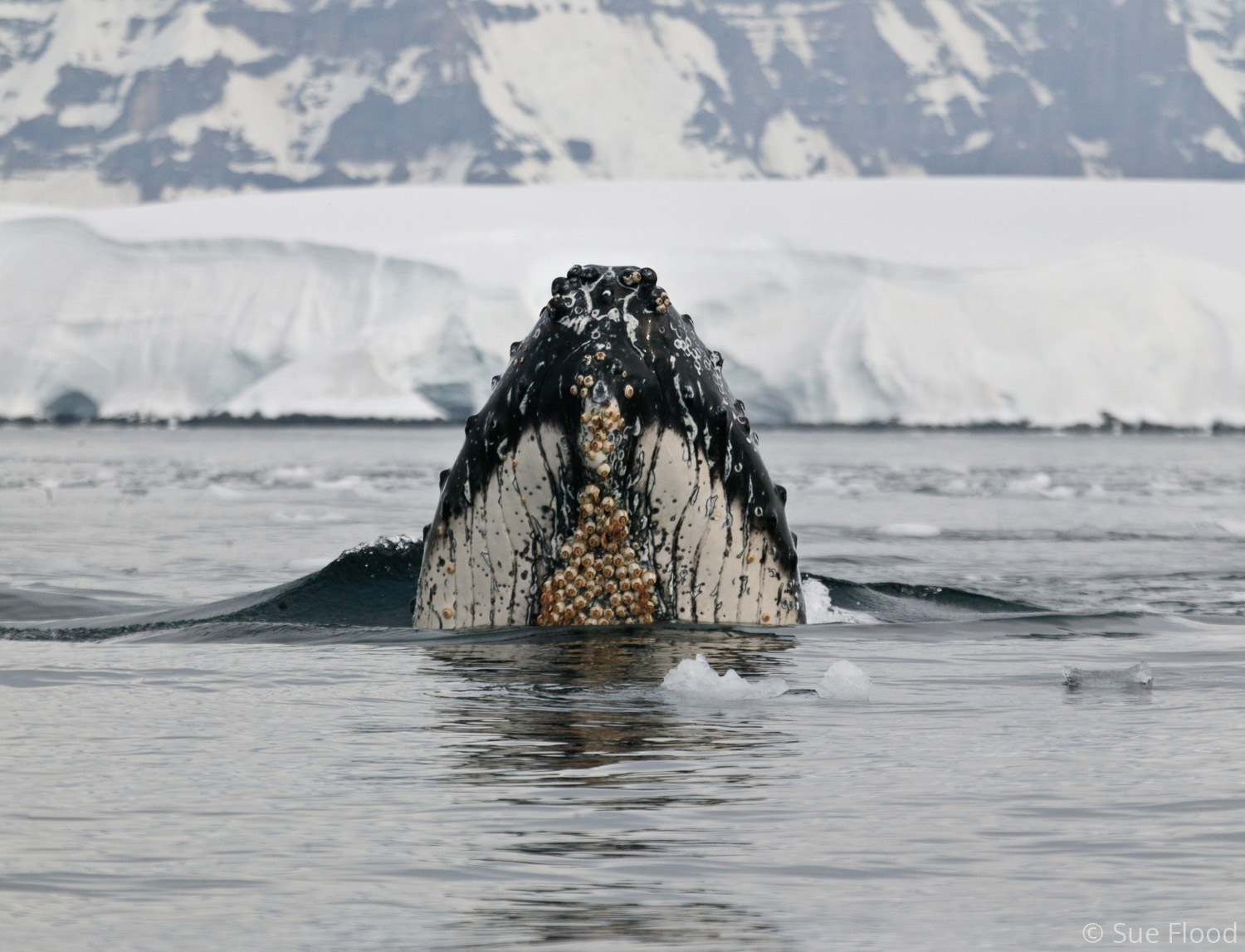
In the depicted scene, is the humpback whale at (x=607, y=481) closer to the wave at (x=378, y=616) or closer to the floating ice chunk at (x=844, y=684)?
the wave at (x=378, y=616)

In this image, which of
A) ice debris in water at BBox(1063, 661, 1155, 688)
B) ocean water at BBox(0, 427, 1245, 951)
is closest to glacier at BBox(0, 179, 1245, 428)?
ocean water at BBox(0, 427, 1245, 951)

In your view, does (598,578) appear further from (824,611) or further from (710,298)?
(710,298)

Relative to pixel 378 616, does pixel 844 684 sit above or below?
above

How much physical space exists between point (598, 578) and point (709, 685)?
1.88 feet

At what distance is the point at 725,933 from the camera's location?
2.51 metres

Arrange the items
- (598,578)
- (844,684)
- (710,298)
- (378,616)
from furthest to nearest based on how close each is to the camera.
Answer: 1. (710,298)
2. (378,616)
3. (598,578)
4. (844,684)

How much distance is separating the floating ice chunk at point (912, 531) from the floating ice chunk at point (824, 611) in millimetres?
5022

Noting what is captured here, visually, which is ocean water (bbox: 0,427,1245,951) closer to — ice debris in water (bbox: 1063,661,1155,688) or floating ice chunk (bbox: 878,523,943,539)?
ice debris in water (bbox: 1063,661,1155,688)

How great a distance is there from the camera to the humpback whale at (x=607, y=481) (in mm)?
4887

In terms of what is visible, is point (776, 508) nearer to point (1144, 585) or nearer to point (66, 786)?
point (66, 786)

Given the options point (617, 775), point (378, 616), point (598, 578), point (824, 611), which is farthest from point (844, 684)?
point (378, 616)

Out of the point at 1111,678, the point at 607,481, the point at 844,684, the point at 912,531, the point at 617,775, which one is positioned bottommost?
the point at 912,531

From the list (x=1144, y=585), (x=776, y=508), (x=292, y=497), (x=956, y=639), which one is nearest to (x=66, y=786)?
(x=776, y=508)

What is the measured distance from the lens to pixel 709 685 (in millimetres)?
4598
